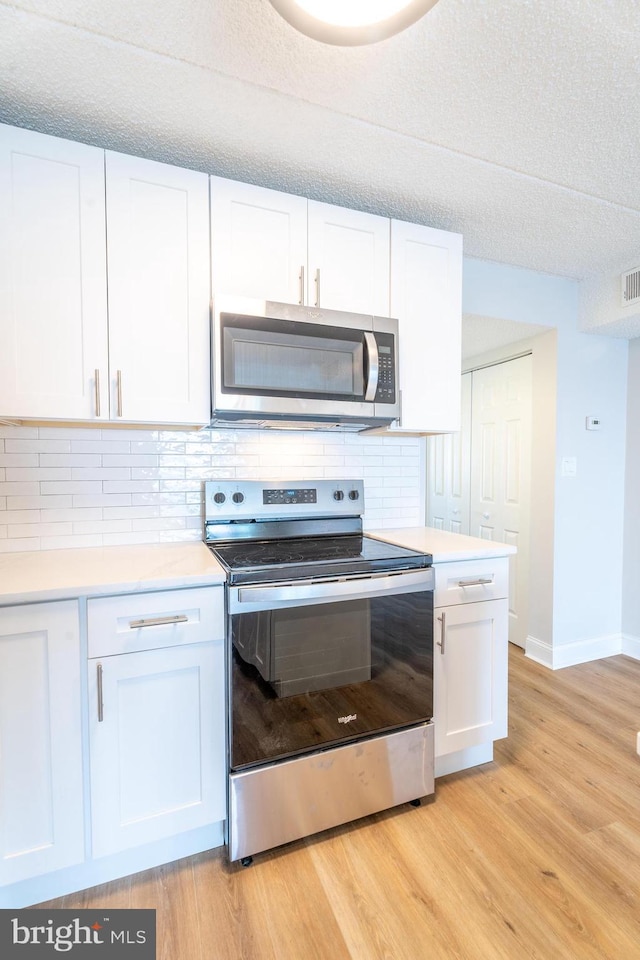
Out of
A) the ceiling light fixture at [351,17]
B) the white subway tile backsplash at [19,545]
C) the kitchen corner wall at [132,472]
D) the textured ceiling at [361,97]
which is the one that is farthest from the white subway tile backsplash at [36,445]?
the ceiling light fixture at [351,17]

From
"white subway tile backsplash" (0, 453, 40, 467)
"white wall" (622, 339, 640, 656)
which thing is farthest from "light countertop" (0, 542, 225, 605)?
"white wall" (622, 339, 640, 656)

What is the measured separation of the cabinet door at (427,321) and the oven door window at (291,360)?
284mm

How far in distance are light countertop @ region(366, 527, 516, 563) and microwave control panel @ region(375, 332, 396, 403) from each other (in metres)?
0.62

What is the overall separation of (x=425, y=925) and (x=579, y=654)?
2219 mm

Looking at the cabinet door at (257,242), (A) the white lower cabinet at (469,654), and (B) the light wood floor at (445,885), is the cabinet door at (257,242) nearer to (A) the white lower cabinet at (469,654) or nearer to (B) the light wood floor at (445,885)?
(A) the white lower cabinet at (469,654)

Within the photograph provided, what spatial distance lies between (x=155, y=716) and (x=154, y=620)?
30 cm

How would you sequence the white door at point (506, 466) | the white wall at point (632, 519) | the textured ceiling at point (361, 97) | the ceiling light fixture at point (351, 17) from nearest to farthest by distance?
the ceiling light fixture at point (351, 17)
the textured ceiling at point (361, 97)
the white wall at point (632, 519)
the white door at point (506, 466)

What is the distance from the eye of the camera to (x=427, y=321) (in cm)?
208

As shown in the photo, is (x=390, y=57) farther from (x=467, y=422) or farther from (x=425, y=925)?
(x=467, y=422)

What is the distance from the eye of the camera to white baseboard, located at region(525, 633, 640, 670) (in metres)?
2.96

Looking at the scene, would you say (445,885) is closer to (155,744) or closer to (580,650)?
(155,744)

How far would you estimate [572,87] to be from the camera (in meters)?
1.40

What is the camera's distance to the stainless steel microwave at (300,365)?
5.57 feet

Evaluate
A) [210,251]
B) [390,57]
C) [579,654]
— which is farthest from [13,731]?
[579,654]
